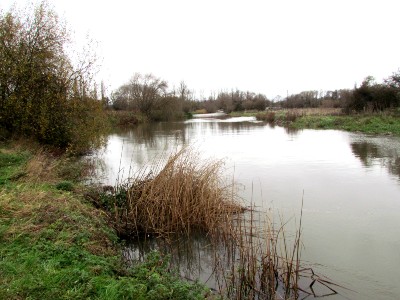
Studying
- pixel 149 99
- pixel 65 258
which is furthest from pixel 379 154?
pixel 149 99

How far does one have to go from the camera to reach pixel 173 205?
5.75 meters

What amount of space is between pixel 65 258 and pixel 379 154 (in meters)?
13.6

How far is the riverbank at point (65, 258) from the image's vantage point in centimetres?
311

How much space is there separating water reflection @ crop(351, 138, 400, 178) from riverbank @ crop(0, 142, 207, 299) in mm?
9316

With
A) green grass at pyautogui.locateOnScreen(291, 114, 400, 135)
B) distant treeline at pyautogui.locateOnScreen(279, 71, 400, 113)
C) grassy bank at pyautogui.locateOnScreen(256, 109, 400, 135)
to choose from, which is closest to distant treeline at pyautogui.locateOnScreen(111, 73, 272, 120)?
grassy bank at pyautogui.locateOnScreen(256, 109, 400, 135)

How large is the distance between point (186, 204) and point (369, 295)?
3.07 metres

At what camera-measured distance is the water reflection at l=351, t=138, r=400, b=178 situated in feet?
38.2

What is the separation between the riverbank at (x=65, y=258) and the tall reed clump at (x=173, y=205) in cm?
51

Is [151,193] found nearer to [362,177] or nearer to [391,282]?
[391,282]

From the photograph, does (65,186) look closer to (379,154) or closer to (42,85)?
(42,85)

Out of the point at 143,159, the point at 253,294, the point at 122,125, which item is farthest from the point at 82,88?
the point at 122,125

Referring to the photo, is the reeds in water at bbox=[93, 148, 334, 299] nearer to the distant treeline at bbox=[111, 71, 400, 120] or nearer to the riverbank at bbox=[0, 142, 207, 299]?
the riverbank at bbox=[0, 142, 207, 299]

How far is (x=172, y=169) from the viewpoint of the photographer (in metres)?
6.16

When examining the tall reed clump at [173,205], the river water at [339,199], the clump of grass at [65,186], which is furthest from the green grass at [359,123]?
the clump of grass at [65,186]
